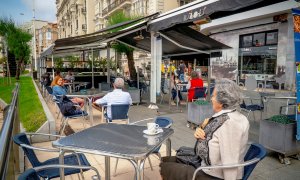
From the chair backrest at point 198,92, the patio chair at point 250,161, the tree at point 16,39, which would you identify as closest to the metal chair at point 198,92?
the chair backrest at point 198,92

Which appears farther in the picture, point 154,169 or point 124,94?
point 124,94

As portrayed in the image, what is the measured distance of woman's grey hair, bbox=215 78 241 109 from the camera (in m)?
2.14

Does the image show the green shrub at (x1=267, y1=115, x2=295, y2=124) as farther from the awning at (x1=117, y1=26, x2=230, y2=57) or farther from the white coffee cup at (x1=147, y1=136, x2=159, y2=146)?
the awning at (x1=117, y1=26, x2=230, y2=57)

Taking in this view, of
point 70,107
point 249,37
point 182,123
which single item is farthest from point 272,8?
point 70,107

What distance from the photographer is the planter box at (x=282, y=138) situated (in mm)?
3660

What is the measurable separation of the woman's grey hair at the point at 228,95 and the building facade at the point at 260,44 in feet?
32.6

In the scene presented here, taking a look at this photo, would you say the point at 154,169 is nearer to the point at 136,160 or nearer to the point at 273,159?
the point at 136,160

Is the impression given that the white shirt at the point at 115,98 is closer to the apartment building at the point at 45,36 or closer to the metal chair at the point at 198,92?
the metal chair at the point at 198,92

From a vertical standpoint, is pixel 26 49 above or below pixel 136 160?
above

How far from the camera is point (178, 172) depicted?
220cm

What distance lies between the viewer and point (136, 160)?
1.97 meters

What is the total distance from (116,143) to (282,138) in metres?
2.76

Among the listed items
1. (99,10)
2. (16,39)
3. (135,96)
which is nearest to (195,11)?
(135,96)

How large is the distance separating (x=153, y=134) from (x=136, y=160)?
584mm
